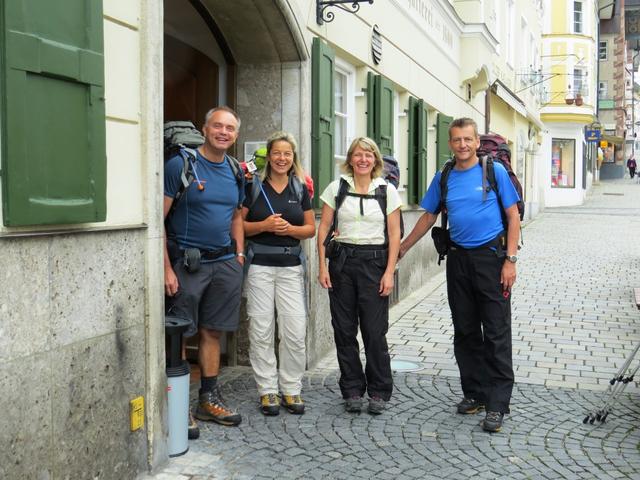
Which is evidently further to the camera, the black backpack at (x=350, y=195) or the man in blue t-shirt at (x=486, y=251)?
the black backpack at (x=350, y=195)

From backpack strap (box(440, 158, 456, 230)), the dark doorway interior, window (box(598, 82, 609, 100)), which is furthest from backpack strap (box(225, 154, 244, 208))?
window (box(598, 82, 609, 100))

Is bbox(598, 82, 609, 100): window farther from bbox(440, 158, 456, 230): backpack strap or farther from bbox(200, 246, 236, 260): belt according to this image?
bbox(200, 246, 236, 260): belt

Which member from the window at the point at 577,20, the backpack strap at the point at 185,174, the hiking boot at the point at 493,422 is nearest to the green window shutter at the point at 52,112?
the backpack strap at the point at 185,174

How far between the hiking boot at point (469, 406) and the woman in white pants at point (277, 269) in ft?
3.55

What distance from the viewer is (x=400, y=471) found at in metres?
4.44

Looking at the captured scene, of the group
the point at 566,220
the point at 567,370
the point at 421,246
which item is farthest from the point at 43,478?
the point at 566,220

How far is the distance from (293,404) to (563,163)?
1283 inches

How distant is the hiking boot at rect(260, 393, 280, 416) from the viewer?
5.38 m

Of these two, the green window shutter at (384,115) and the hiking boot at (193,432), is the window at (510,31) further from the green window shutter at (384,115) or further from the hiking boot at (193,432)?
the hiking boot at (193,432)

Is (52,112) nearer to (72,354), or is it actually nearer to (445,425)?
(72,354)

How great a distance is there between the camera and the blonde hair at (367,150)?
17.8 feet

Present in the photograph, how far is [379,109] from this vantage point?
30.0 ft

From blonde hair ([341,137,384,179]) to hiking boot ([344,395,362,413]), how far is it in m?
1.50

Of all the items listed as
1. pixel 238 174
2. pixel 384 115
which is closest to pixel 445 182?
pixel 238 174
